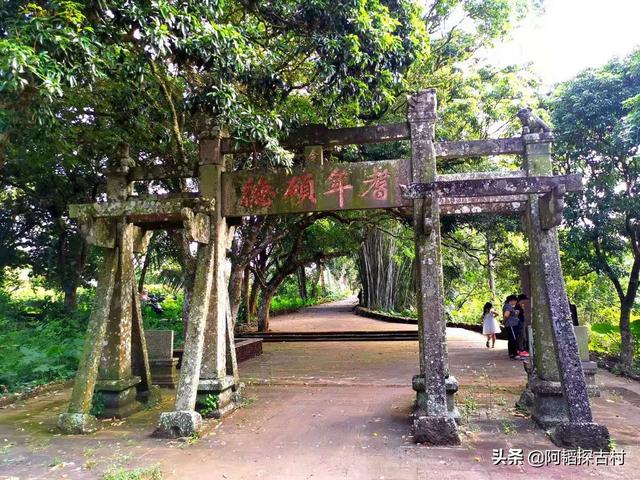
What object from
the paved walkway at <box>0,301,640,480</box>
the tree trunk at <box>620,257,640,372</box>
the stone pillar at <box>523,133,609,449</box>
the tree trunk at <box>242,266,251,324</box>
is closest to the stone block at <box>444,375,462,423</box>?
the paved walkway at <box>0,301,640,480</box>

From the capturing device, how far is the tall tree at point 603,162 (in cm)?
790

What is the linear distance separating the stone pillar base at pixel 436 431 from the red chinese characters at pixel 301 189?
9.05 ft

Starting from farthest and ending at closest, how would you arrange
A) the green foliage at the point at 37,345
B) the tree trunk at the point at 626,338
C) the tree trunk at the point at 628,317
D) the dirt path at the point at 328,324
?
the dirt path at the point at 328,324, the tree trunk at the point at 626,338, the tree trunk at the point at 628,317, the green foliage at the point at 37,345

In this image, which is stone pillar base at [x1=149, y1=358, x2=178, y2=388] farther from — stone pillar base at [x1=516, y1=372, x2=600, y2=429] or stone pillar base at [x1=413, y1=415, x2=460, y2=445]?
stone pillar base at [x1=516, y1=372, x2=600, y2=429]

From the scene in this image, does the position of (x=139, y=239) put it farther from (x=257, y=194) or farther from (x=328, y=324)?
(x=328, y=324)

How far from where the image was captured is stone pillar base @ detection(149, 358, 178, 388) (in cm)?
759

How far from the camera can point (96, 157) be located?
34.3 ft

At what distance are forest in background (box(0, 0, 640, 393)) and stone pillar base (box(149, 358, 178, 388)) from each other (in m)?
1.51

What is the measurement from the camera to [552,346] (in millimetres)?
5262

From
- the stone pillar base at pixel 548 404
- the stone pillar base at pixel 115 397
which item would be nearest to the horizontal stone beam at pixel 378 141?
the stone pillar base at pixel 548 404

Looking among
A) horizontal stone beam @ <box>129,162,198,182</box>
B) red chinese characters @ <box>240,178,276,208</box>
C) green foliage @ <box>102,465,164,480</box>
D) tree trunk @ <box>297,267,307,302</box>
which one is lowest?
green foliage @ <box>102,465,164,480</box>

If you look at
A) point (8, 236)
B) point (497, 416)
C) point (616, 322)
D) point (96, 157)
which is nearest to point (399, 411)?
point (497, 416)

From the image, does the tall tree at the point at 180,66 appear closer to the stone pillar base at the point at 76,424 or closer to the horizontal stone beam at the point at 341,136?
the horizontal stone beam at the point at 341,136

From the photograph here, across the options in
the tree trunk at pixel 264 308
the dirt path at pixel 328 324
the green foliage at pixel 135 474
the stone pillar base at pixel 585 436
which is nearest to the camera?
the green foliage at pixel 135 474
